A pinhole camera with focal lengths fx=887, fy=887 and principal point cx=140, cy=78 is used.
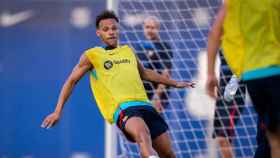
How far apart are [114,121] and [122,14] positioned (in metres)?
3.20

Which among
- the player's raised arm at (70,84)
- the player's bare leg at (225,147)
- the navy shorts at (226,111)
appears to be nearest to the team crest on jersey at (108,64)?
the player's raised arm at (70,84)

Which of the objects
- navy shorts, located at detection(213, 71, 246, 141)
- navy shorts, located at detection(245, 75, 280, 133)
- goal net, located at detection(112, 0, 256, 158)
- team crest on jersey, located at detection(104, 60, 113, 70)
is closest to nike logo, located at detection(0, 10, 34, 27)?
goal net, located at detection(112, 0, 256, 158)

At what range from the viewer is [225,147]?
933 centimetres

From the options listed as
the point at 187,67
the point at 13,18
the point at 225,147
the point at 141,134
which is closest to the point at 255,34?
the point at 141,134

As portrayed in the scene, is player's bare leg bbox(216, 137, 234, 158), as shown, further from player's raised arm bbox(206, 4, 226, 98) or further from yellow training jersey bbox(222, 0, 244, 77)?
player's raised arm bbox(206, 4, 226, 98)

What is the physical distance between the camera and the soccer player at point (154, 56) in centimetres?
999

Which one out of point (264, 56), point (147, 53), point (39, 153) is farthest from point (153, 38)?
point (264, 56)

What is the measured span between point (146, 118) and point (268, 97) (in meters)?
2.34

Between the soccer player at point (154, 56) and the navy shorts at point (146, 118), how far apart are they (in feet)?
8.33

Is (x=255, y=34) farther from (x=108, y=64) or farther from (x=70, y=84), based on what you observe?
(x=70, y=84)

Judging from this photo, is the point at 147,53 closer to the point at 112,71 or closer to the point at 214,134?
the point at 214,134

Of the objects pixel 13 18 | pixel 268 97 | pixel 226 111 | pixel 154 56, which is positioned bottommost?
pixel 268 97

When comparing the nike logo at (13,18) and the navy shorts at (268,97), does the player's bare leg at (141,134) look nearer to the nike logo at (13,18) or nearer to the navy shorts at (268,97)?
the navy shorts at (268,97)

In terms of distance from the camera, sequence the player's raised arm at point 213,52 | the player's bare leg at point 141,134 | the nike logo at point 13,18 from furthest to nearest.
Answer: the nike logo at point 13,18 < the player's bare leg at point 141,134 < the player's raised arm at point 213,52
